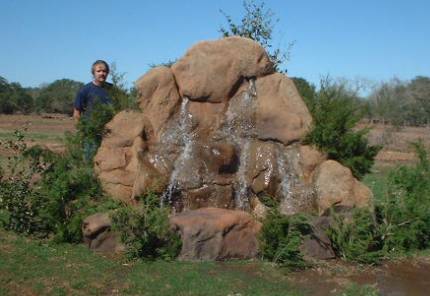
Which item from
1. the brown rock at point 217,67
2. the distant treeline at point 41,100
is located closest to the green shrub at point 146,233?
the brown rock at point 217,67

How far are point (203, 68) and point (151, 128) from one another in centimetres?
115

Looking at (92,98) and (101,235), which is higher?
(92,98)

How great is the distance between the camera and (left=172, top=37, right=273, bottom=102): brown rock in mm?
8500

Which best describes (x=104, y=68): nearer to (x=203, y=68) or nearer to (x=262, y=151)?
(x=203, y=68)

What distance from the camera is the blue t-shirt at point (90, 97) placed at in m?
8.40

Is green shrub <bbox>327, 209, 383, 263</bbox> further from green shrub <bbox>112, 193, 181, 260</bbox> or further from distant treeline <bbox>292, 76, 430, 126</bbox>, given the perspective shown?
distant treeline <bbox>292, 76, 430, 126</bbox>

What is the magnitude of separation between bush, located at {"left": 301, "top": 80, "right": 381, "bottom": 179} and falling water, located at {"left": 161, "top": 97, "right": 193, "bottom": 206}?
1.68 m

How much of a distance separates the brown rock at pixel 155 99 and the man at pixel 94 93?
52 centimetres

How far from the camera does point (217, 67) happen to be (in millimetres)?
8508

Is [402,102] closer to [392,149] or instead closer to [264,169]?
[392,149]

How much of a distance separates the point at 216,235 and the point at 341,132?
251 cm

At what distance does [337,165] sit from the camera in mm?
7891

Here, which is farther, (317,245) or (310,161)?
(310,161)

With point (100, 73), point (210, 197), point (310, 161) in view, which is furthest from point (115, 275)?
Result: point (100, 73)
